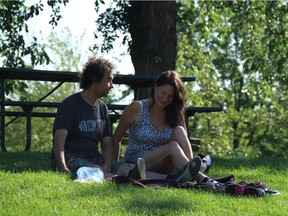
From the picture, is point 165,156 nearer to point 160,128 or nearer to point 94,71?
point 160,128

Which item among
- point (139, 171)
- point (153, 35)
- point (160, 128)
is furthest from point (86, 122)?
point (153, 35)

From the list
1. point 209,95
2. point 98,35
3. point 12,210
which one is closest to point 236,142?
point 209,95

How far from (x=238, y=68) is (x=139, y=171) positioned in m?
31.3

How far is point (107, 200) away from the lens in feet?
19.1

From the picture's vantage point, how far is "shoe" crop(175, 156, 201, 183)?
6.72 metres

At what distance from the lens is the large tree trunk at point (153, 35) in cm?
1384

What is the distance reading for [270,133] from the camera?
3491 cm

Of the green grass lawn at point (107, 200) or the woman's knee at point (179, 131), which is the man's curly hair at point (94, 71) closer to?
the woman's knee at point (179, 131)

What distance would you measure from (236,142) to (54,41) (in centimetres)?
1026

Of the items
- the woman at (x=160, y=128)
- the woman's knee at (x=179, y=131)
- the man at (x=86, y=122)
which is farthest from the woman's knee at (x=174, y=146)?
the man at (x=86, y=122)

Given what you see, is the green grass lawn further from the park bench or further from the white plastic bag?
the park bench

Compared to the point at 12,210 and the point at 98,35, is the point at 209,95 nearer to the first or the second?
the point at 98,35

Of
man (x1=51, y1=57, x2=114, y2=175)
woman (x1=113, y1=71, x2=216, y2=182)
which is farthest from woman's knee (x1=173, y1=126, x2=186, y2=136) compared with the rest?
man (x1=51, y1=57, x2=114, y2=175)

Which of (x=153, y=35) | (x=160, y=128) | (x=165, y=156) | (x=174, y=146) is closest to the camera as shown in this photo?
(x=174, y=146)
